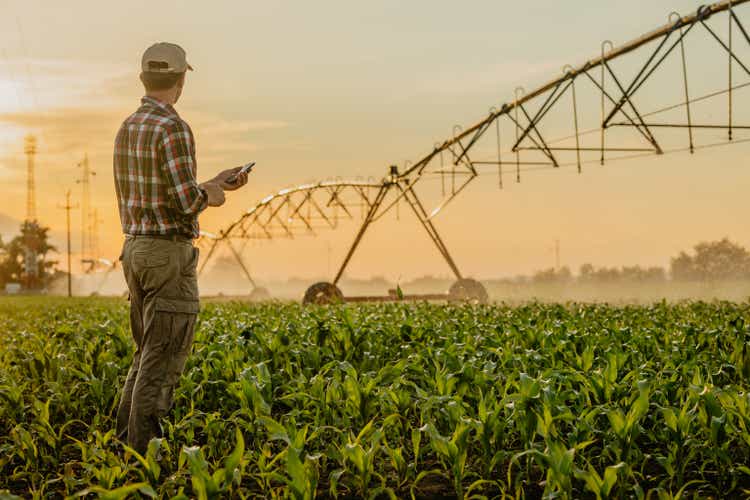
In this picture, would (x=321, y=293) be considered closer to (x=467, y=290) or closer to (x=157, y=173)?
(x=467, y=290)

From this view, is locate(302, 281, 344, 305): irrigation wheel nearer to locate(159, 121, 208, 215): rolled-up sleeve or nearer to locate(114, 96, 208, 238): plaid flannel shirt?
locate(114, 96, 208, 238): plaid flannel shirt

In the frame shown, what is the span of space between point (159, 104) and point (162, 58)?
29cm

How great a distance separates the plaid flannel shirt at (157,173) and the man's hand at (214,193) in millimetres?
35

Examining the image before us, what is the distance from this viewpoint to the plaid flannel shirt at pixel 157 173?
5000mm

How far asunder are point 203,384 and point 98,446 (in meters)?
1.85

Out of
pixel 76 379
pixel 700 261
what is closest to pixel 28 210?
pixel 700 261

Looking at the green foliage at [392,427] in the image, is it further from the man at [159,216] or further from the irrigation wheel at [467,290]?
the irrigation wheel at [467,290]

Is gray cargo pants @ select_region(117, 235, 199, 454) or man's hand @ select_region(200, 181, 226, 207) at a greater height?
man's hand @ select_region(200, 181, 226, 207)

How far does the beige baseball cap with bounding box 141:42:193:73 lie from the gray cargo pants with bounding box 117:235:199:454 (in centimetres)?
108

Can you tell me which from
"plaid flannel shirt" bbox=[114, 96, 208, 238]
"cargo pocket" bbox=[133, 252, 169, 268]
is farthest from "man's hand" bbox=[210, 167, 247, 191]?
"cargo pocket" bbox=[133, 252, 169, 268]

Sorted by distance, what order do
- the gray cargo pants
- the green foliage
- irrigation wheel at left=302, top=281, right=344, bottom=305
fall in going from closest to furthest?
the green foliage
the gray cargo pants
irrigation wheel at left=302, top=281, right=344, bottom=305

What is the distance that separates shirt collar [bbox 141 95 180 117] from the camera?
5.16 meters

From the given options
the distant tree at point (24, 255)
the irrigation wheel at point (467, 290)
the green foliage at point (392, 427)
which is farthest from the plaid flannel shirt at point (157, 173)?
the distant tree at point (24, 255)

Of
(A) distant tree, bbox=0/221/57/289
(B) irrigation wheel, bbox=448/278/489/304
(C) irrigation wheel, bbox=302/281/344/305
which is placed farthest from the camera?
(A) distant tree, bbox=0/221/57/289
